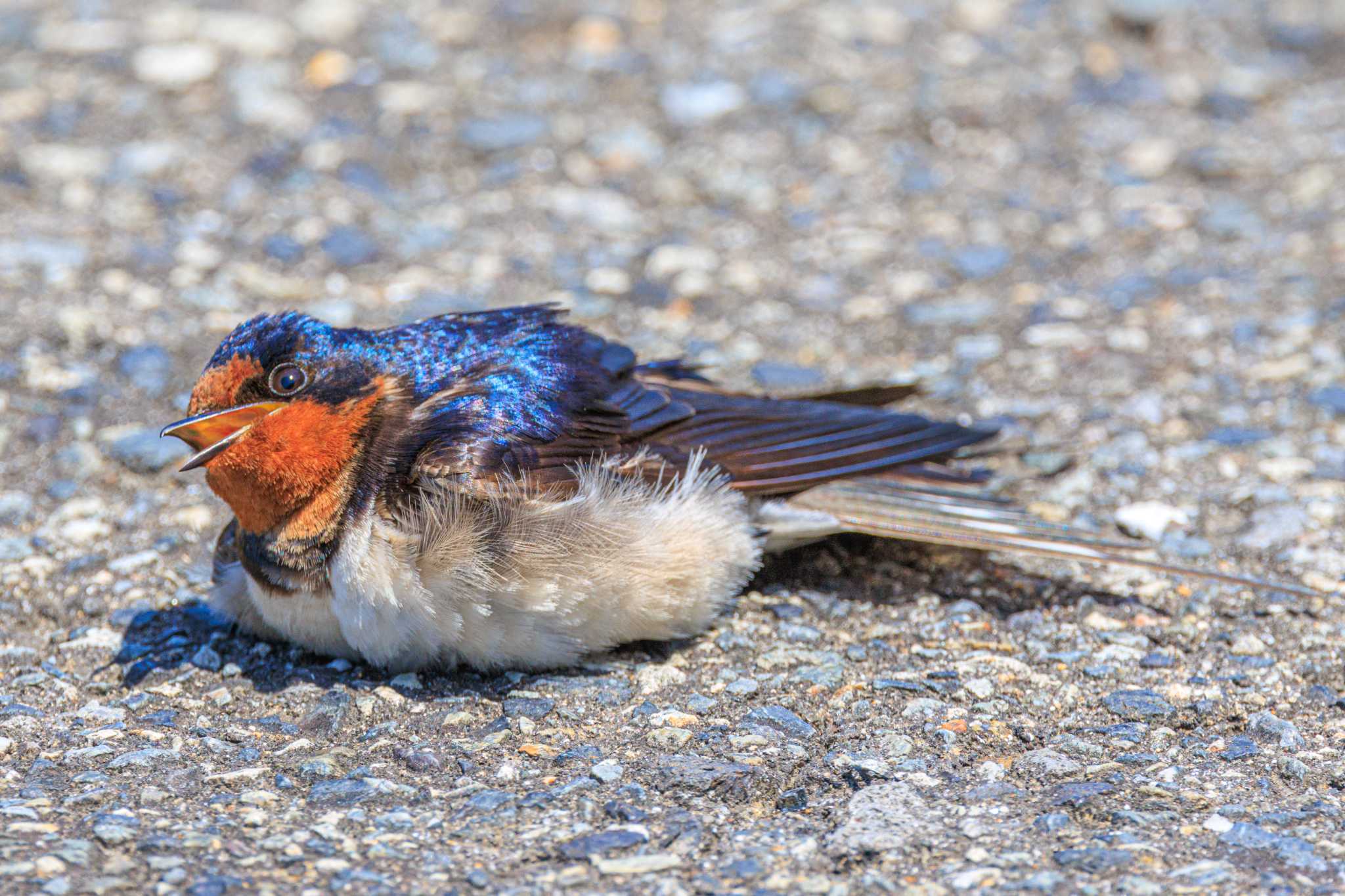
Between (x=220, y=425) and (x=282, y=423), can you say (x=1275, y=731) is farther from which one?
(x=220, y=425)

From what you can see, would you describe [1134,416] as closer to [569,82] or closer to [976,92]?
[976,92]

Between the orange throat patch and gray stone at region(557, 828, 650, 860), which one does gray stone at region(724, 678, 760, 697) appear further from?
the orange throat patch

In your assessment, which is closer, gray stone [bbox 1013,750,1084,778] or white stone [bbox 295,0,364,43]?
gray stone [bbox 1013,750,1084,778]

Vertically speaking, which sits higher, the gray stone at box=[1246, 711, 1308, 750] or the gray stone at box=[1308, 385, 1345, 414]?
the gray stone at box=[1308, 385, 1345, 414]

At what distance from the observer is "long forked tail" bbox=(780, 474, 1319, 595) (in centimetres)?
386

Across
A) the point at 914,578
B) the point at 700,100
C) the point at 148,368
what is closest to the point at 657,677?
the point at 914,578

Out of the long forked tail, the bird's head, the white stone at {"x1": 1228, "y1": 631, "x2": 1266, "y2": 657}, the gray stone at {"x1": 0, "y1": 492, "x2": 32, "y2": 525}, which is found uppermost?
the bird's head

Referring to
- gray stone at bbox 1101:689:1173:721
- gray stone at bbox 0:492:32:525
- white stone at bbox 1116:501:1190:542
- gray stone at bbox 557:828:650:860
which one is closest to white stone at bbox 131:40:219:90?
gray stone at bbox 0:492:32:525

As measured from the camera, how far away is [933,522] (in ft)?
13.0

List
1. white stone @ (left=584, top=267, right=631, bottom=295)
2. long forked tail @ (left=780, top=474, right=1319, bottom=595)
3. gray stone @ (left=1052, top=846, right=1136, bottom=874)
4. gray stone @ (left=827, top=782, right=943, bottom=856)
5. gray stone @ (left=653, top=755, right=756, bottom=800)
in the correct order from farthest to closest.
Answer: white stone @ (left=584, top=267, right=631, bottom=295)
long forked tail @ (left=780, top=474, right=1319, bottom=595)
gray stone @ (left=653, top=755, right=756, bottom=800)
gray stone @ (left=827, top=782, right=943, bottom=856)
gray stone @ (left=1052, top=846, right=1136, bottom=874)

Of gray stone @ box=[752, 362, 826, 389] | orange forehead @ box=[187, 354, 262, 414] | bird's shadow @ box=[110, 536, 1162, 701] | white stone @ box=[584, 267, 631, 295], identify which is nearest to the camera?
orange forehead @ box=[187, 354, 262, 414]

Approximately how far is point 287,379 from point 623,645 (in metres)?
1.01

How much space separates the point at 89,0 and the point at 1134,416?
16.4ft

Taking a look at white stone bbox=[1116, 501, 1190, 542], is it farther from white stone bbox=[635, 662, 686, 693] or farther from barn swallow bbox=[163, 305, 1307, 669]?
white stone bbox=[635, 662, 686, 693]
